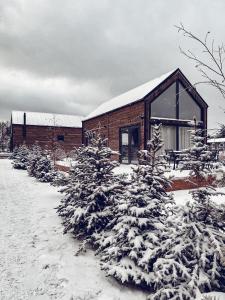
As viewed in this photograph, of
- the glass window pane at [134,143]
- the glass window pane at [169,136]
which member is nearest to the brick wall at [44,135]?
the glass window pane at [134,143]

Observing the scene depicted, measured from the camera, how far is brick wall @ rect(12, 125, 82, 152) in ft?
138

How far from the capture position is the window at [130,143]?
62.6 ft

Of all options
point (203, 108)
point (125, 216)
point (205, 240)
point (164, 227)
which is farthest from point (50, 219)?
point (203, 108)

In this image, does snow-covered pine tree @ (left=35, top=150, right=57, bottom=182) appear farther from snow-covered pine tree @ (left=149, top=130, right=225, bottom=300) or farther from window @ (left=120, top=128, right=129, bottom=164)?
snow-covered pine tree @ (left=149, top=130, right=225, bottom=300)

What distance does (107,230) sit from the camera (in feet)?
18.9

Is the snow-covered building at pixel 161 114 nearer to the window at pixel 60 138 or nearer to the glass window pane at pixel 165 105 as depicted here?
the glass window pane at pixel 165 105

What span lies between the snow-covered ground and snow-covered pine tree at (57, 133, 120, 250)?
1.60ft

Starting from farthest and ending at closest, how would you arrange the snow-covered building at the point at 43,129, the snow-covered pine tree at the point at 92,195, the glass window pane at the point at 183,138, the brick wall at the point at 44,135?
1. the snow-covered building at the point at 43,129
2. the brick wall at the point at 44,135
3. the glass window pane at the point at 183,138
4. the snow-covered pine tree at the point at 92,195

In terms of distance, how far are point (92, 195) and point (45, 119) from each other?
41245 millimetres

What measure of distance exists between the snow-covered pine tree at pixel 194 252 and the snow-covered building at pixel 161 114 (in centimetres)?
1283

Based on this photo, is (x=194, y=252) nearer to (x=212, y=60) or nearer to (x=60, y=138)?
(x=212, y=60)

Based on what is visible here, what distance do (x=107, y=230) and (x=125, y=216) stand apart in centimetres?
107

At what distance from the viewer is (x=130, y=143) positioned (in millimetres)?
19375

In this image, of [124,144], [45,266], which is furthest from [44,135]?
[45,266]
